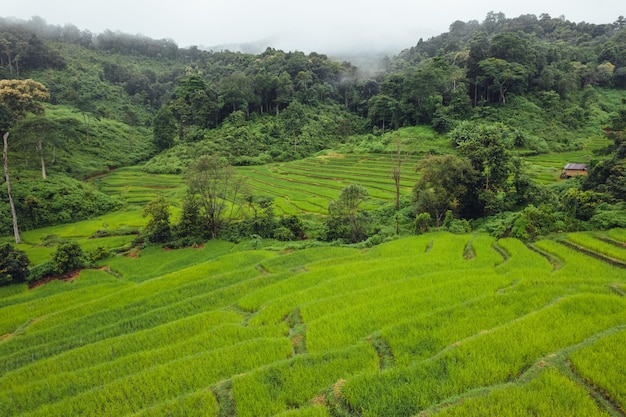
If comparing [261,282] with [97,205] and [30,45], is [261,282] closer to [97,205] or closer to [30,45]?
[97,205]

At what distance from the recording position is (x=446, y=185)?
64.6ft

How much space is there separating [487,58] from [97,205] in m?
58.1

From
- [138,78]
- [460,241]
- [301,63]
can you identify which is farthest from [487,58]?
[138,78]

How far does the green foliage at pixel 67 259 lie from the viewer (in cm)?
1703

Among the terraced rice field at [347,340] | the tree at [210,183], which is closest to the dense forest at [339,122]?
the tree at [210,183]

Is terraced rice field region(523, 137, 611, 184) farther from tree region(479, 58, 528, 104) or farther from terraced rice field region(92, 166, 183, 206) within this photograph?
terraced rice field region(92, 166, 183, 206)

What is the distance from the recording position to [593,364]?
5.41m

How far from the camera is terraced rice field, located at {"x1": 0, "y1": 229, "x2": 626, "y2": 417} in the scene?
5270 millimetres

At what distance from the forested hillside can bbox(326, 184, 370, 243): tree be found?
3.60m

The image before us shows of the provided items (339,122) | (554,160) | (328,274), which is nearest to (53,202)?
(328,274)

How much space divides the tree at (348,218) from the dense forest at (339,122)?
3.2 inches

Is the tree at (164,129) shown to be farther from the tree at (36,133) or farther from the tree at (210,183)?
the tree at (210,183)

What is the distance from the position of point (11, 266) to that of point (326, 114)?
Answer: 55.6 metres

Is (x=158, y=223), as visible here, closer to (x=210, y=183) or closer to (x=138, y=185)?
(x=210, y=183)
